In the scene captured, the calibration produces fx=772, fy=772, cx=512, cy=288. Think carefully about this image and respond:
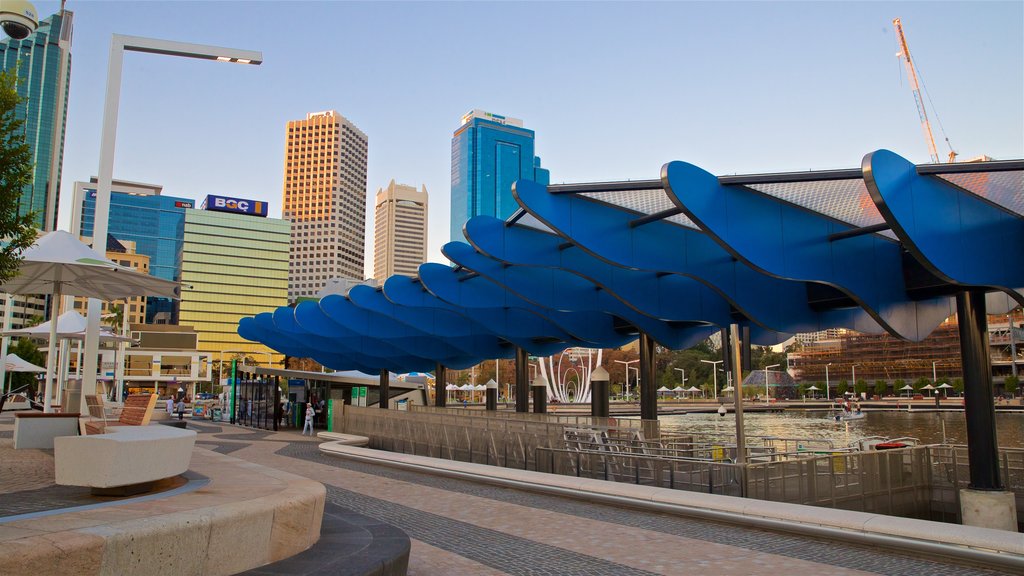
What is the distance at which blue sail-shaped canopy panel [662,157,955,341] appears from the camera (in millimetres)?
14414

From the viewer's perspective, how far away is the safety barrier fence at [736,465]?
13.2 meters

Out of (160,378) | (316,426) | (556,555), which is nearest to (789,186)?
(556,555)

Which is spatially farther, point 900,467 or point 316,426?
point 316,426

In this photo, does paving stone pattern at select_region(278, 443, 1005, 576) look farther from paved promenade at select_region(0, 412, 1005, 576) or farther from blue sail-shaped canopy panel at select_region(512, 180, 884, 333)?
blue sail-shaped canopy panel at select_region(512, 180, 884, 333)

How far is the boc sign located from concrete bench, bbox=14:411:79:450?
167265 millimetres

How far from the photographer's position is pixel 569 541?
9008 millimetres

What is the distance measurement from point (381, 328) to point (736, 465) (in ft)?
85.6

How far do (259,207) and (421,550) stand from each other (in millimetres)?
174709

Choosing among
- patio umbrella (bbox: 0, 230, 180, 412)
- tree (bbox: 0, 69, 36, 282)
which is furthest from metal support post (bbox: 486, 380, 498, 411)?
tree (bbox: 0, 69, 36, 282)

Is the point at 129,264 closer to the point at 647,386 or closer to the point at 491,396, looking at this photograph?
the point at 491,396

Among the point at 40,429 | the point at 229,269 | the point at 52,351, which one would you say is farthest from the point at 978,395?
the point at 229,269

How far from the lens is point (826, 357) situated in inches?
4857

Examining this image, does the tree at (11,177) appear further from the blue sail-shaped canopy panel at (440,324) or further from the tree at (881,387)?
the tree at (881,387)

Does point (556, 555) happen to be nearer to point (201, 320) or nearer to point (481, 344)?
point (481, 344)
